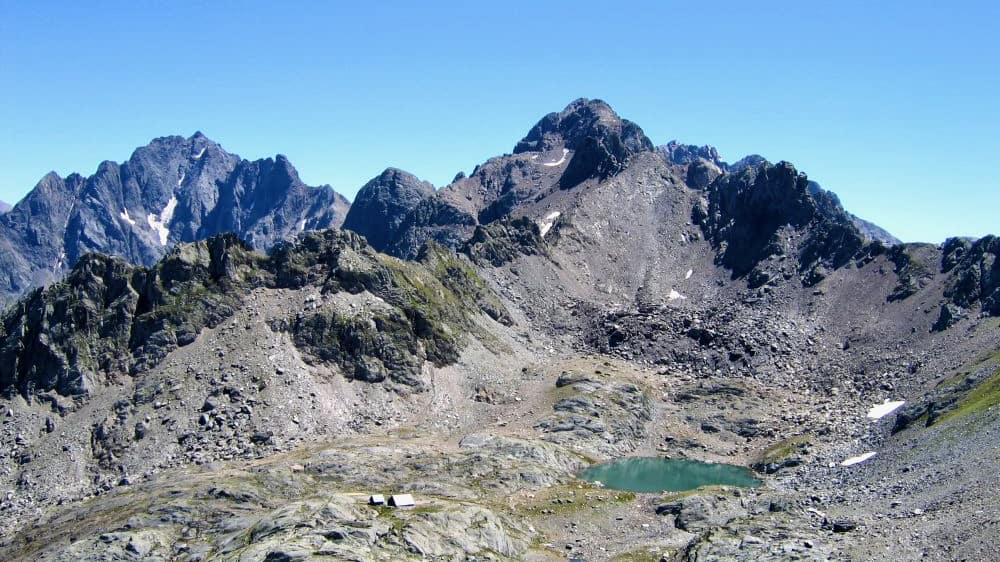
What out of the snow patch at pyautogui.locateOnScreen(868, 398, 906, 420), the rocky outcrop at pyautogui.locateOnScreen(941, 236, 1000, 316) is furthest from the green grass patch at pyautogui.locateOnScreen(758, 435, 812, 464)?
the rocky outcrop at pyautogui.locateOnScreen(941, 236, 1000, 316)

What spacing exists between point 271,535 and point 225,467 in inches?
1239

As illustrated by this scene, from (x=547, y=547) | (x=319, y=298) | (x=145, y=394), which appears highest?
(x=319, y=298)

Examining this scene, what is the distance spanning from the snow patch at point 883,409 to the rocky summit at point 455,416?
0.54 meters

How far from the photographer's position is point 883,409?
13212 cm

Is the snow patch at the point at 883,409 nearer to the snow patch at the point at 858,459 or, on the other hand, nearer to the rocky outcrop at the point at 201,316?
the snow patch at the point at 858,459

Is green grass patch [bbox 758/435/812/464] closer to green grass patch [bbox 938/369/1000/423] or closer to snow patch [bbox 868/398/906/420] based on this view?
snow patch [bbox 868/398/906/420]

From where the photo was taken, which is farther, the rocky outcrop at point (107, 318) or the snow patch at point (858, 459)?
the rocky outcrop at point (107, 318)

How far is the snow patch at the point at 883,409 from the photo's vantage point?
12925 cm

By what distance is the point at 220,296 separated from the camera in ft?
433

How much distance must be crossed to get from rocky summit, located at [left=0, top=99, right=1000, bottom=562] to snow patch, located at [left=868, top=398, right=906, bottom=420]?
0.54 m

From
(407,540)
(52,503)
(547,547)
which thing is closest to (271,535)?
(407,540)

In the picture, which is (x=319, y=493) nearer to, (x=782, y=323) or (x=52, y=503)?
(x=52, y=503)

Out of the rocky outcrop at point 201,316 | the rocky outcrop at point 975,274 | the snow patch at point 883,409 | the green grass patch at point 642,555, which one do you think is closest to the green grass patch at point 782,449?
the snow patch at point 883,409

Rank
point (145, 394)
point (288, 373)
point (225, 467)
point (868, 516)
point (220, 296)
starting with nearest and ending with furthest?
1. point (868, 516)
2. point (225, 467)
3. point (145, 394)
4. point (288, 373)
5. point (220, 296)
